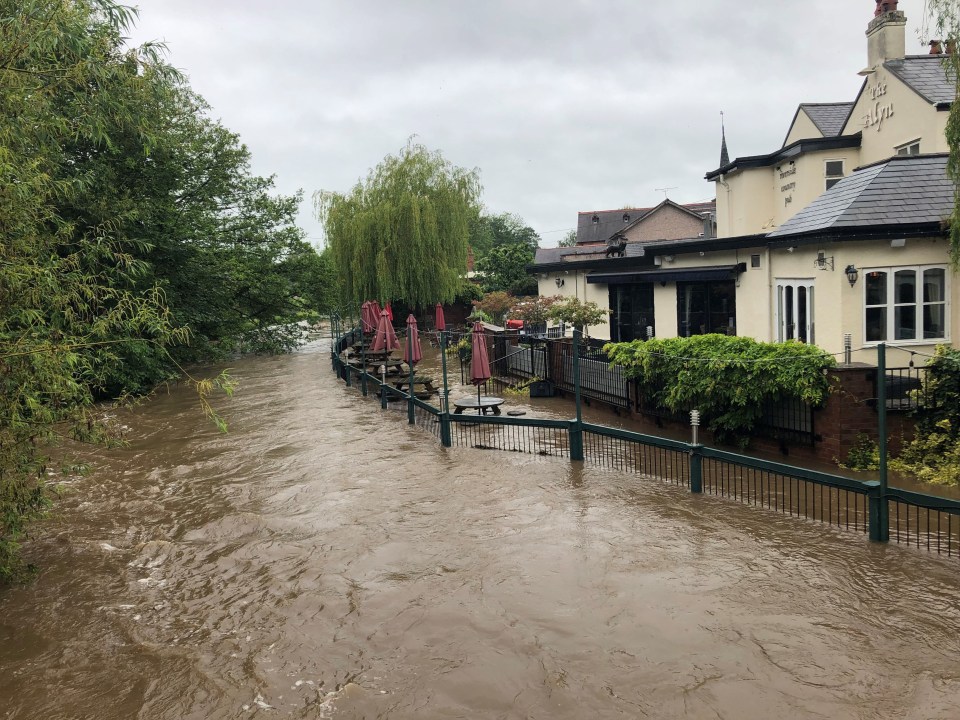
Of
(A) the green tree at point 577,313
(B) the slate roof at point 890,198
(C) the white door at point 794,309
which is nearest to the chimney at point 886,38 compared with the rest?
(B) the slate roof at point 890,198

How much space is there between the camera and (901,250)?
1519cm

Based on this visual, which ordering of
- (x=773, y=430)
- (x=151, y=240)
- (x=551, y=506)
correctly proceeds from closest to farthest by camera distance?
1. (x=551, y=506)
2. (x=773, y=430)
3. (x=151, y=240)

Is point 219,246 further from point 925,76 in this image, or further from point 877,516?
point 877,516

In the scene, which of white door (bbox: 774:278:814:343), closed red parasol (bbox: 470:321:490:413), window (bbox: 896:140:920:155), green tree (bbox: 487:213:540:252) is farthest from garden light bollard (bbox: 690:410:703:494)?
green tree (bbox: 487:213:540:252)

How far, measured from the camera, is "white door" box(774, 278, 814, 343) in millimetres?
17219

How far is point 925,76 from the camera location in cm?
2020

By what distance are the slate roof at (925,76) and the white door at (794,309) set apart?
5590 millimetres

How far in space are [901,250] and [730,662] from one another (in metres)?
11.3

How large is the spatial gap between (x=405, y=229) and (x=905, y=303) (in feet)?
87.5

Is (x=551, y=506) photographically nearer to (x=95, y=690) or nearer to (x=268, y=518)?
(x=268, y=518)

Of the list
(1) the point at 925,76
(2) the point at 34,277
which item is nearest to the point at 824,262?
(1) the point at 925,76

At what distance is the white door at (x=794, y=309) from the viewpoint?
17.2 m

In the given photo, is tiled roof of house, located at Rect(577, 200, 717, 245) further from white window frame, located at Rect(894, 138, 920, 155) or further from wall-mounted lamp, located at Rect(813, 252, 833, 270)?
wall-mounted lamp, located at Rect(813, 252, 833, 270)

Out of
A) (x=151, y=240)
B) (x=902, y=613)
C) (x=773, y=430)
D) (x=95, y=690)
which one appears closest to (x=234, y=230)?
(x=151, y=240)
